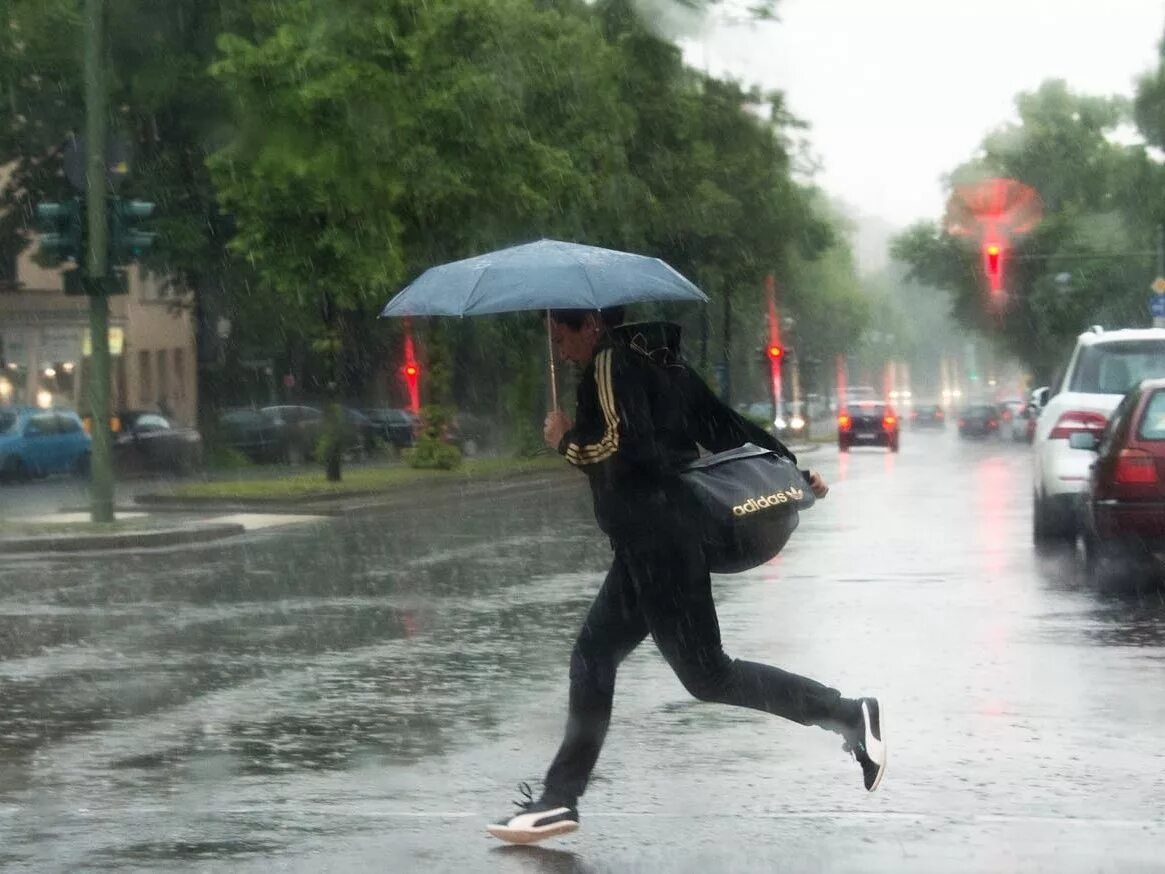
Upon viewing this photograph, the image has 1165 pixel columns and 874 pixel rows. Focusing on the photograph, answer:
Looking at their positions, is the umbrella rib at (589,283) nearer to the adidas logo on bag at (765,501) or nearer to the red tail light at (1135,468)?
the adidas logo on bag at (765,501)

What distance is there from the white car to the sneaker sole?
454 inches

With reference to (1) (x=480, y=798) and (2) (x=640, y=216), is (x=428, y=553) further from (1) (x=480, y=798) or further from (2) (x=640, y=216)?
(2) (x=640, y=216)

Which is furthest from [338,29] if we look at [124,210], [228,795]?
[228,795]

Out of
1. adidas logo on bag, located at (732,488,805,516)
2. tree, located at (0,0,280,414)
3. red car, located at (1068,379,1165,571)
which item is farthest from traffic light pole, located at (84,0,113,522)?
tree, located at (0,0,280,414)

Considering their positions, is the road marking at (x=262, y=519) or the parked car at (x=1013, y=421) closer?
the road marking at (x=262, y=519)

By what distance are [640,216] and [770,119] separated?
10.2m

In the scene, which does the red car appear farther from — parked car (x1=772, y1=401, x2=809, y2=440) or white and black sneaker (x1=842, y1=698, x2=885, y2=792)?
parked car (x1=772, y1=401, x2=809, y2=440)

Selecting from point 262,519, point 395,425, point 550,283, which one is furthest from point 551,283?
point 395,425

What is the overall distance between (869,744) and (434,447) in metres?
32.5

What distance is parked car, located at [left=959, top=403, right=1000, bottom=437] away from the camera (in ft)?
284

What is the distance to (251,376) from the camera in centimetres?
6669

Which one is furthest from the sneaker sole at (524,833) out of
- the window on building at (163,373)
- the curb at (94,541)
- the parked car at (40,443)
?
the window on building at (163,373)

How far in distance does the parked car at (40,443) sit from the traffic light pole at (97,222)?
19.5 metres

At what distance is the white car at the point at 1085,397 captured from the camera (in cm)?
1830
